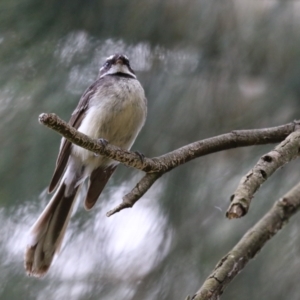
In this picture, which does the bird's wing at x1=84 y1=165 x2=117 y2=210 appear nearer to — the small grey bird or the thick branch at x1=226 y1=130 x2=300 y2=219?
the small grey bird

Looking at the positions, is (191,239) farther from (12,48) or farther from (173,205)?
(12,48)

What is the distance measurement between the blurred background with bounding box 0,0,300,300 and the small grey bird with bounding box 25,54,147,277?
7 cm

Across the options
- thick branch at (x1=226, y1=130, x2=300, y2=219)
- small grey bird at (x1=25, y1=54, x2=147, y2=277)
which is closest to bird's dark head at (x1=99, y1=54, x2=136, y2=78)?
small grey bird at (x1=25, y1=54, x2=147, y2=277)

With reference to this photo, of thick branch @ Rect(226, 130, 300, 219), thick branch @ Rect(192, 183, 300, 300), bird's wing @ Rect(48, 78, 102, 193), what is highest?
bird's wing @ Rect(48, 78, 102, 193)

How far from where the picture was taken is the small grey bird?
187cm

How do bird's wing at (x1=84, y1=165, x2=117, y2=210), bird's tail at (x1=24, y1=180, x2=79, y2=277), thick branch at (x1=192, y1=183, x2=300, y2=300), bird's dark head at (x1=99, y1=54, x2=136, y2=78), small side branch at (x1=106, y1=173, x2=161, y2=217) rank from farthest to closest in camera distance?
bird's dark head at (x1=99, y1=54, x2=136, y2=78) < bird's wing at (x1=84, y1=165, x2=117, y2=210) < bird's tail at (x1=24, y1=180, x2=79, y2=277) < small side branch at (x1=106, y1=173, x2=161, y2=217) < thick branch at (x1=192, y1=183, x2=300, y2=300)

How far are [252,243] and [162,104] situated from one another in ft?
3.35

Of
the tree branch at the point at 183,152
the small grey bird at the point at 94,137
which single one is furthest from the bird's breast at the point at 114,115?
the tree branch at the point at 183,152

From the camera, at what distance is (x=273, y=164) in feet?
3.82

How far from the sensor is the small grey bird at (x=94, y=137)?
1.87 metres

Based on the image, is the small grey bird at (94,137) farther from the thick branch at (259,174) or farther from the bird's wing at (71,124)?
the thick branch at (259,174)

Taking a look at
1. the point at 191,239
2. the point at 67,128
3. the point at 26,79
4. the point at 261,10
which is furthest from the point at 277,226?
the point at 26,79

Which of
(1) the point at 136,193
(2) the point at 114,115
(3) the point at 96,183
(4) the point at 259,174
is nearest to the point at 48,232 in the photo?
(3) the point at 96,183

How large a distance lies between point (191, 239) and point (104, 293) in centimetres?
31
